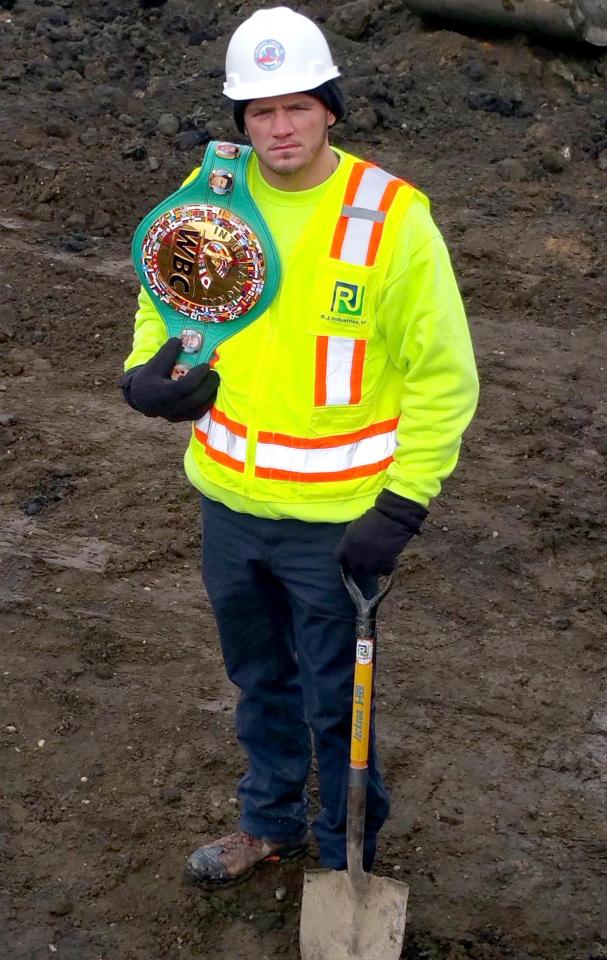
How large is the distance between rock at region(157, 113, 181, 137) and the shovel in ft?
27.7

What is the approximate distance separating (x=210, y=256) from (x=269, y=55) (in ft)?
1.60

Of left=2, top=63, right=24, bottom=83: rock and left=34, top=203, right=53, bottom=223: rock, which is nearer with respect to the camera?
left=34, top=203, right=53, bottom=223: rock

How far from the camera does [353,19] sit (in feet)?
40.5

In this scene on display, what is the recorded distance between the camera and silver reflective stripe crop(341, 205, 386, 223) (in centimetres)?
299

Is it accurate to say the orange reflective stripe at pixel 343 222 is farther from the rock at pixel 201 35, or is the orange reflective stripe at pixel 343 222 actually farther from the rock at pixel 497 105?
the rock at pixel 201 35

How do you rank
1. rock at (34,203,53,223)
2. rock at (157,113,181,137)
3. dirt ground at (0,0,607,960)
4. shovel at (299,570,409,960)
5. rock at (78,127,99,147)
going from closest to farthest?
shovel at (299,570,409,960) → dirt ground at (0,0,607,960) → rock at (34,203,53,223) → rock at (78,127,99,147) → rock at (157,113,181,137)

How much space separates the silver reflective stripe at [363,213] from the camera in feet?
9.80

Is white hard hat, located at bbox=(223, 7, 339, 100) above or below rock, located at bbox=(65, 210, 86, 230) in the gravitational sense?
above

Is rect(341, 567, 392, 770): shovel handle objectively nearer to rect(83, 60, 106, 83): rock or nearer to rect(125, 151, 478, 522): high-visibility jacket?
rect(125, 151, 478, 522): high-visibility jacket

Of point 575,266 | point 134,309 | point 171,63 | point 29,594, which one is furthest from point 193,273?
point 171,63

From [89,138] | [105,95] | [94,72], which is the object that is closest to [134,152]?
[89,138]

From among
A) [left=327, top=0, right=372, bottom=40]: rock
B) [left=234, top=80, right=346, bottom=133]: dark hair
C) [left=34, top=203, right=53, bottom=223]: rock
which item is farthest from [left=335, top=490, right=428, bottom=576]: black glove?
[left=327, top=0, right=372, bottom=40]: rock

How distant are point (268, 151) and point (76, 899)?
7.52ft

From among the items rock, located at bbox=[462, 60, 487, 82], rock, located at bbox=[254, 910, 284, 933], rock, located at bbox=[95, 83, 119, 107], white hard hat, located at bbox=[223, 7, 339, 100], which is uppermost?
white hard hat, located at bbox=[223, 7, 339, 100]
